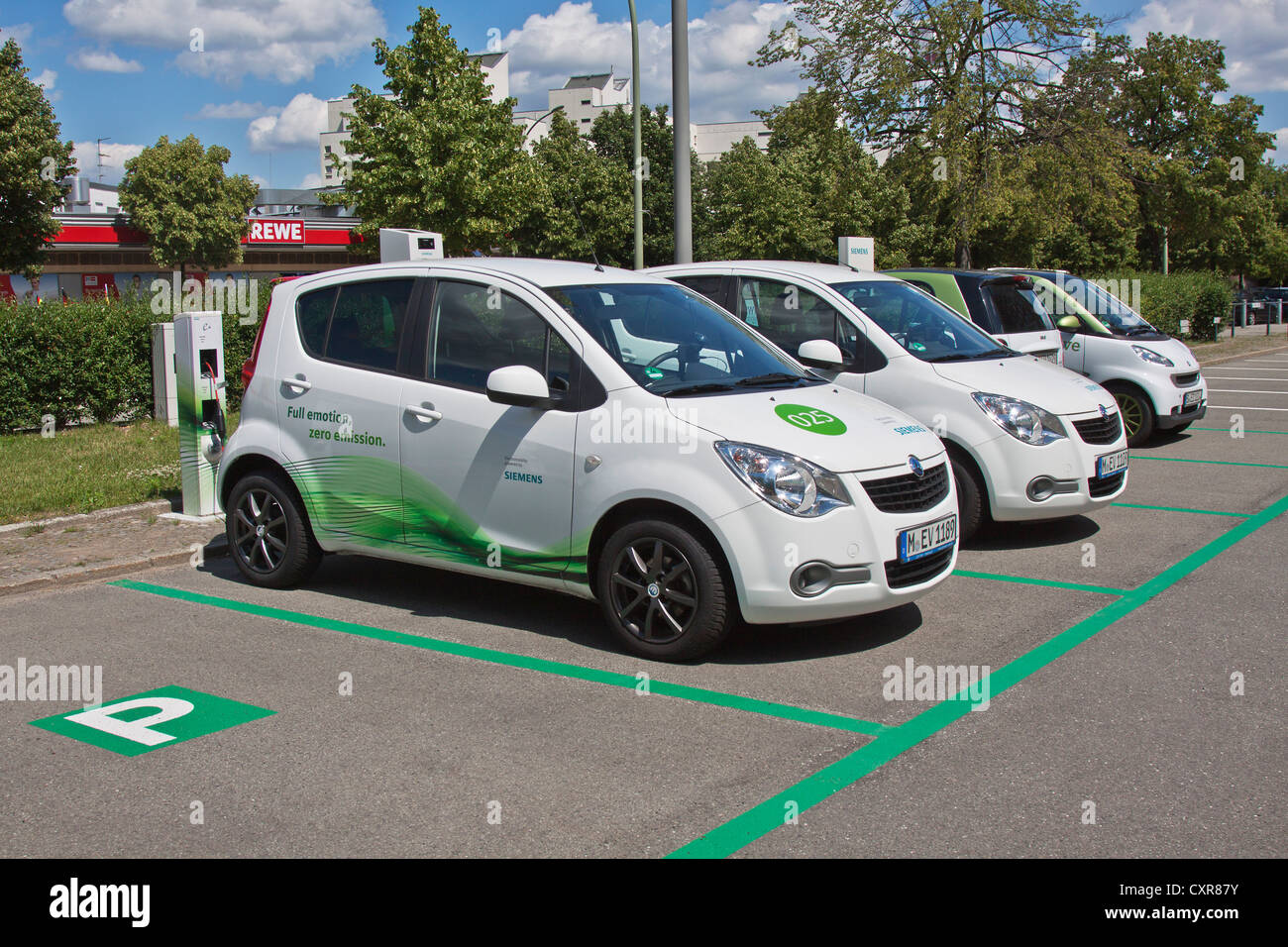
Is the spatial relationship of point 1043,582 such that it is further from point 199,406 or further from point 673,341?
point 199,406

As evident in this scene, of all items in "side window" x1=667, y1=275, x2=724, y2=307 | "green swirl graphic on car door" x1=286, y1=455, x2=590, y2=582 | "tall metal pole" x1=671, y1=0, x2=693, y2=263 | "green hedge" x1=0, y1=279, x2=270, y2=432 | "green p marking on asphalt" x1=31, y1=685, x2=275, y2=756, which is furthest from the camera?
"green hedge" x1=0, y1=279, x2=270, y2=432

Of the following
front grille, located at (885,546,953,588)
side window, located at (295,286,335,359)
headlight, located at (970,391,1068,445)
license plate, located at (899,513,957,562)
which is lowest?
front grille, located at (885,546,953,588)

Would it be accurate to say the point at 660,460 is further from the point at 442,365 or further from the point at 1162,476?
the point at 1162,476

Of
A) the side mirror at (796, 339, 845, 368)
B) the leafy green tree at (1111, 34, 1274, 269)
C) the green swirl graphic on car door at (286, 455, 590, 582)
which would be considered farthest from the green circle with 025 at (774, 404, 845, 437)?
the leafy green tree at (1111, 34, 1274, 269)

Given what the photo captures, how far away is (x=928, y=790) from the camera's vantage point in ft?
13.3

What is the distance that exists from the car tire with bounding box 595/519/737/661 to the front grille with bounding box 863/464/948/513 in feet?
2.73

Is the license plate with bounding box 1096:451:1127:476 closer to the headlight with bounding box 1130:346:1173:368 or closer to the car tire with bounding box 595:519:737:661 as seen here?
the car tire with bounding box 595:519:737:661

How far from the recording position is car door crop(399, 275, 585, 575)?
19.2 ft

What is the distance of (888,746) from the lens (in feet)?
14.8

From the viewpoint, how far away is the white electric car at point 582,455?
5391mm

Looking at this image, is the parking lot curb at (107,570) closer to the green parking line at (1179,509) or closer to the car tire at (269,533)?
the car tire at (269,533)

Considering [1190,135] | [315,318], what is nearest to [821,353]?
[315,318]

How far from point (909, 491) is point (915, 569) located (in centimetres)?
37

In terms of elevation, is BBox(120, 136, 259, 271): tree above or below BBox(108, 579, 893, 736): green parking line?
above
